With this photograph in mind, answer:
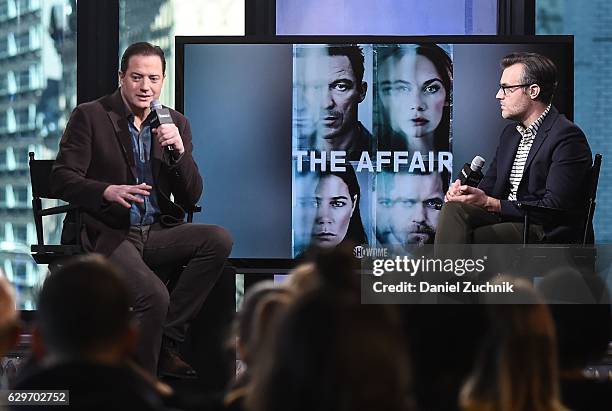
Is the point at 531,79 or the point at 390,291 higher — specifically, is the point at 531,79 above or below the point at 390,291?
above

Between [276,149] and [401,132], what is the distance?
25.9 inches

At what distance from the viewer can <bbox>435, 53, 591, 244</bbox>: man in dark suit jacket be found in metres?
4.66

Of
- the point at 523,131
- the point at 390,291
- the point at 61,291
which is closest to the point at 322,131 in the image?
the point at 523,131

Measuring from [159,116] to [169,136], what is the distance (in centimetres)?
10

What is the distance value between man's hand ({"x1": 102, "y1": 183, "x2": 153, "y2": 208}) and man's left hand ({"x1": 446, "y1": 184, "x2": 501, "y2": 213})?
4.23 feet

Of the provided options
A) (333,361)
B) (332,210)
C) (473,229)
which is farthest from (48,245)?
(333,361)

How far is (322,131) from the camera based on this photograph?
5727mm

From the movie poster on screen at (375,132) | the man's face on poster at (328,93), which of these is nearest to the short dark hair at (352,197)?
the movie poster on screen at (375,132)

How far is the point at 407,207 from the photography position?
5.67 metres

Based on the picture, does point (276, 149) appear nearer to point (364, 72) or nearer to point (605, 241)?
point (364, 72)

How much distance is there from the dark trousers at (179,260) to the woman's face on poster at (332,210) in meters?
1.07

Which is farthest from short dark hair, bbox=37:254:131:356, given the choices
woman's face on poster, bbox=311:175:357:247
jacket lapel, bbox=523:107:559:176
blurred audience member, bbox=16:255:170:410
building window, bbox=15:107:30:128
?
building window, bbox=15:107:30:128

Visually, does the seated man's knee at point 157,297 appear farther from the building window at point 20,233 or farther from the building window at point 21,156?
the building window at point 21,156

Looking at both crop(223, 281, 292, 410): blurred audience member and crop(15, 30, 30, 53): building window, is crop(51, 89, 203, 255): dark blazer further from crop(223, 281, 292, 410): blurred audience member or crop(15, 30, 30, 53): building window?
crop(223, 281, 292, 410): blurred audience member
